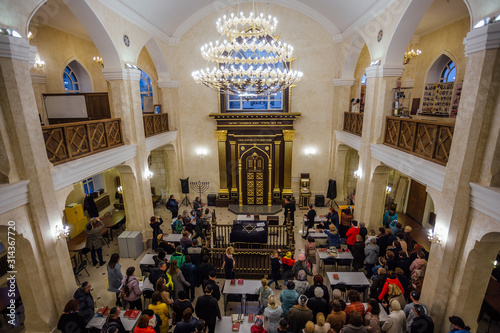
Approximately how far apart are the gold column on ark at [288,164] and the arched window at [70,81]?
33.5ft

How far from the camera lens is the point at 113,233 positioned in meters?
11.2

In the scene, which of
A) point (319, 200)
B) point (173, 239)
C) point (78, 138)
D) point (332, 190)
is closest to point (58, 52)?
point (78, 138)

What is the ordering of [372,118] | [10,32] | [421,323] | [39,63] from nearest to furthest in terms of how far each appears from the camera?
[10,32] → [421,323] → [372,118] → [39,63]

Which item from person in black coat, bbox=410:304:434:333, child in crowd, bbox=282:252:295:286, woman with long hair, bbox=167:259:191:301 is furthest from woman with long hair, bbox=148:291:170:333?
person in black coat, bbox=410:304:434:333

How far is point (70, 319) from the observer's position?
5168mm

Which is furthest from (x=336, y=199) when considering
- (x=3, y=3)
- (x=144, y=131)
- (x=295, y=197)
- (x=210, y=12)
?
(x=3, y=3)

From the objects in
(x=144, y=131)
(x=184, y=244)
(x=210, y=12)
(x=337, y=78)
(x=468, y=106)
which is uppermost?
(x=210, y=12)

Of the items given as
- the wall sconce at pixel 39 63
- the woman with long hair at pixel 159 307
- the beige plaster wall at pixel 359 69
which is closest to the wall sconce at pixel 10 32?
the woman with long hair at pixel 159 307

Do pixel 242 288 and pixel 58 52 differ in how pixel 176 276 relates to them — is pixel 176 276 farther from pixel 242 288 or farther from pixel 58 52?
pixel 58 52

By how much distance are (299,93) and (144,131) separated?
7351mm

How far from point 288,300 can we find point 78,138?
257 inches

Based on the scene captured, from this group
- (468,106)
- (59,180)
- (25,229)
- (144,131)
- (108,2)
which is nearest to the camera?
(468,106)

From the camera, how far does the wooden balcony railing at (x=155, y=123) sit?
35.0ft

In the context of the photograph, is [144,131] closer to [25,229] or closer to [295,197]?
[25,229]
